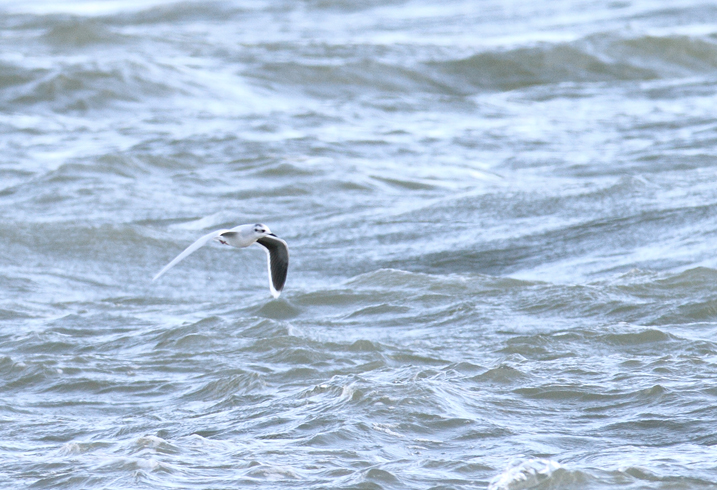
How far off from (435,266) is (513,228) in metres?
1.21

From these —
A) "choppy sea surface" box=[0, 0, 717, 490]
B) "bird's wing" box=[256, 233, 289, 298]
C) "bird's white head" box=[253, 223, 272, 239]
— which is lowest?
"choppy sea surface" box=[0, 0, 717, 490]

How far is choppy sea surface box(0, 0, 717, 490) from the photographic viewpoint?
5508 millimetres

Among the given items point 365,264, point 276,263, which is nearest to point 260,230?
point 276,263

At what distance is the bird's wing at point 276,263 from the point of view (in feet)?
22.8

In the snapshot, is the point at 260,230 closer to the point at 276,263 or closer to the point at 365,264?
the point at 276,263

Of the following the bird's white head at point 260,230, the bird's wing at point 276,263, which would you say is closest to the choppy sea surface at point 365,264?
the bird's wing at point 276,263

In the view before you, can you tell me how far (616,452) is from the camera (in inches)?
207

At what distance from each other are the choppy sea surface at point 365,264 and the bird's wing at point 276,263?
446 millimetres

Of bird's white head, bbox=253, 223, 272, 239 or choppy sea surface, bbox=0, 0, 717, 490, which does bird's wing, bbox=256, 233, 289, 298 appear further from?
bird's white head, bbox=253, 223, 272, 239

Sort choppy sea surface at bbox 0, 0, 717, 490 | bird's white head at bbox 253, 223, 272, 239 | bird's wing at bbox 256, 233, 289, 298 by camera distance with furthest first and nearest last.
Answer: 1. bird's wing at bbox 256, 233, 289, 298
2. bird's white head at bbox 253, 223, 272, 239
3. choppy sea surface at bbox 0, 0, 717, 490

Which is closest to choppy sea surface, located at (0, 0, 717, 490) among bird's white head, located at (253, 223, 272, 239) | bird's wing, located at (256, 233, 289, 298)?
bird's wing, located at (256, 233, 289, 298)

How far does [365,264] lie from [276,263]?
96.9 inches

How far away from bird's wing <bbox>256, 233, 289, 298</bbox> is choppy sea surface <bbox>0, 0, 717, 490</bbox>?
17.6 inches

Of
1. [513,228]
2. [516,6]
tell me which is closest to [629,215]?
[513,228]
